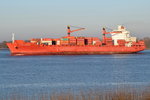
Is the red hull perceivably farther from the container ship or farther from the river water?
the river water

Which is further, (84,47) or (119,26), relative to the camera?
(119,26)

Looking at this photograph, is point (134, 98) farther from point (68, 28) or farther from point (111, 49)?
point (68, 28)

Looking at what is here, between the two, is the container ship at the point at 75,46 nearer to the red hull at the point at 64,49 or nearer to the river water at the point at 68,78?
the red hull at the point at 64,49

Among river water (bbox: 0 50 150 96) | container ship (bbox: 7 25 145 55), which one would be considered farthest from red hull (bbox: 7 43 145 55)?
river water (bbox: 0 50 150 96)

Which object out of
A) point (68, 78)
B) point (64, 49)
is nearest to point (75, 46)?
point (64, 49)

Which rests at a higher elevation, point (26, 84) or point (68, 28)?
point (68, 28)

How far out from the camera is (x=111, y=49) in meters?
72.6

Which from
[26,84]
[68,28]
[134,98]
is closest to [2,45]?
[68,28]

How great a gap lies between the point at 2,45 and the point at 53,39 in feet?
349

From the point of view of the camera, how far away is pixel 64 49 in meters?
70.4

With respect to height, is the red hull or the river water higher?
the red hull

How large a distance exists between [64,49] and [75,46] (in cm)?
248

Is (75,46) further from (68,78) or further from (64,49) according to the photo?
(68,78)

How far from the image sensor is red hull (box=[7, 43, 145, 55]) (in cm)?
6794
